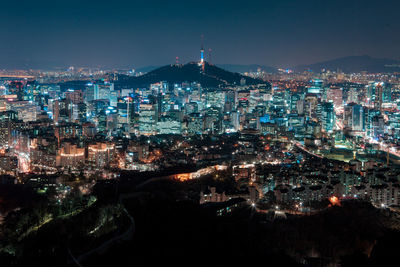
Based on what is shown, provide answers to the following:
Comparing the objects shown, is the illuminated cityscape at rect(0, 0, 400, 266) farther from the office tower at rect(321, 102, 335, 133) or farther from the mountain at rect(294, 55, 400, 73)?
the mountain at rect(294, 55, 400, 73)

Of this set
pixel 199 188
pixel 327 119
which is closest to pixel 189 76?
pixel 327 119

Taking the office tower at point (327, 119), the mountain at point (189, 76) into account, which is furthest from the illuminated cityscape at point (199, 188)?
the mountain at point (189, 76)

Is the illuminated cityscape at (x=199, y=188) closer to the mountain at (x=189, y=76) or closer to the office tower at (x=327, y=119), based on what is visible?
the office tower at (x=327, y=119)

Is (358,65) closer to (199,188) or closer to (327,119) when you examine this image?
(327,119)

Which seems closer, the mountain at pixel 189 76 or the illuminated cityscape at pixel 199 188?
the illuminated cityscape at pixel 199 188

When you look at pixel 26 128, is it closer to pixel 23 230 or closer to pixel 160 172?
pixel 160 172

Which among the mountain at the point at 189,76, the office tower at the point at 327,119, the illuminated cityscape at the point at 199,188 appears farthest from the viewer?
the mountain at the point at 189,76

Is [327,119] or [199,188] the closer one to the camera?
[199,188]
